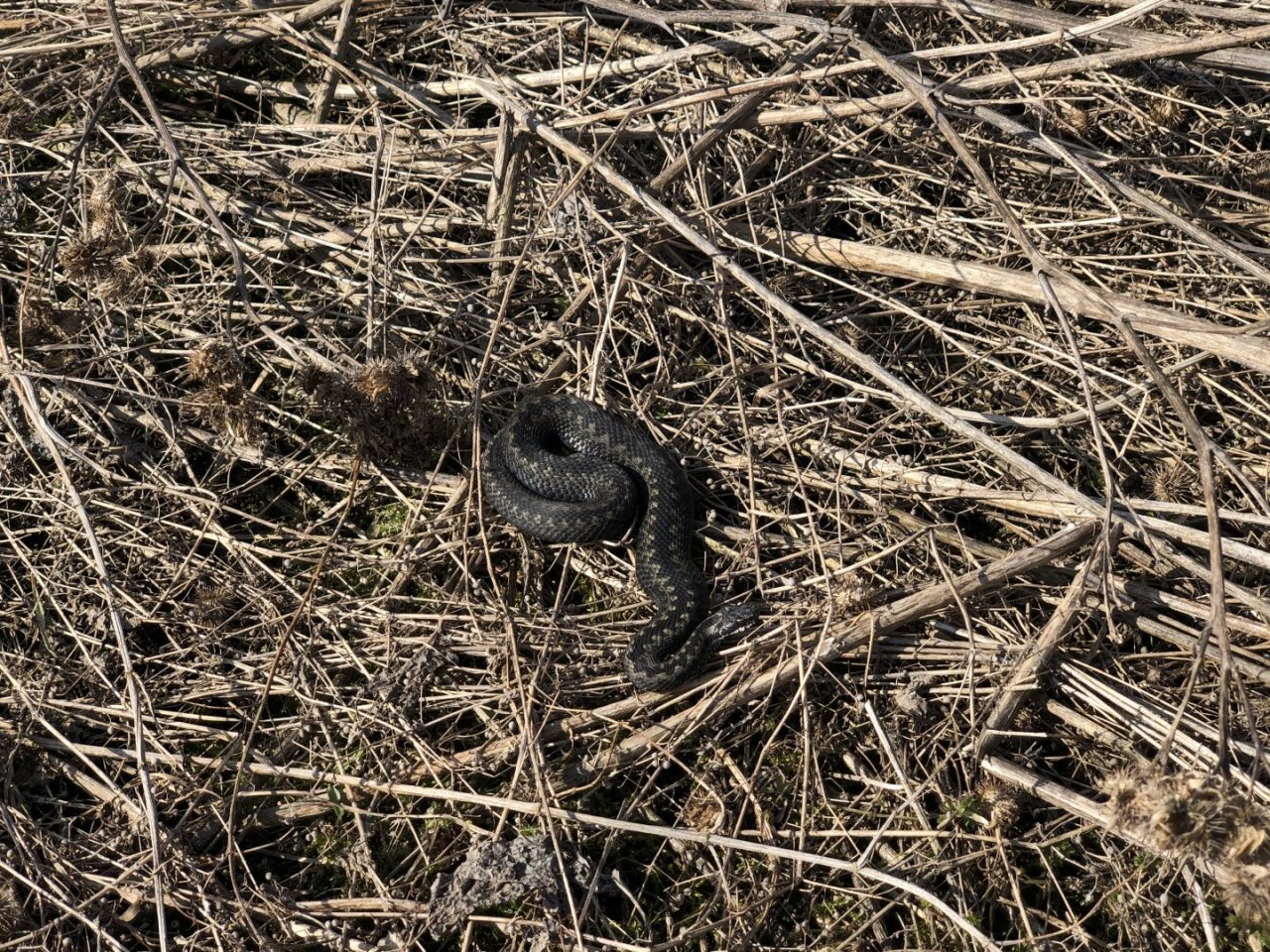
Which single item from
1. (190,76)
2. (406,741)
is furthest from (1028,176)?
(190,76)

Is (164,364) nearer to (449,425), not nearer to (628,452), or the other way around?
(449,425)

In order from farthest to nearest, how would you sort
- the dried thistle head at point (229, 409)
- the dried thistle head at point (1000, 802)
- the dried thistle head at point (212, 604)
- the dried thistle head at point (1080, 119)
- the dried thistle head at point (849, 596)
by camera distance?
1. the dried thistle head at point (1080, 119)
2. the dried thistle head at point (229, 409)
3. the dried thistle head at point (212, 604)
4. the dried thistle head at point (849, 596)
5. the dried thistle head at point (1000, 802)

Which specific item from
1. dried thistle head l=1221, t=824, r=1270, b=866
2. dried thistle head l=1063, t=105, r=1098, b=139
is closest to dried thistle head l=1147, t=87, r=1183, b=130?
dried thistle head l=1063, t=105, r=1098, b=139

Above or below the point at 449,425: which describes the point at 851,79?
above

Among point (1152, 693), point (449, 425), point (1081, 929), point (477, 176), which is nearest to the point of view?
point (1081, 929)

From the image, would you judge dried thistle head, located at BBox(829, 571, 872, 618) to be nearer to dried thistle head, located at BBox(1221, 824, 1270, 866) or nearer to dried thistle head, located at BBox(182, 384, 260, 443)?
dried thistle head, located at BBox(1221, 824, 1270, 866)

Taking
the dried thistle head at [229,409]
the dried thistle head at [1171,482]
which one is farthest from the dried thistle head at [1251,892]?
the dried thistle head at [229,409]

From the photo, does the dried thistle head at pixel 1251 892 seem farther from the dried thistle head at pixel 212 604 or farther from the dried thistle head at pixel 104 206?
the dried thistle head at pixel 104 206

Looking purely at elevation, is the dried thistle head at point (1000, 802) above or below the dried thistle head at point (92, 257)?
below
